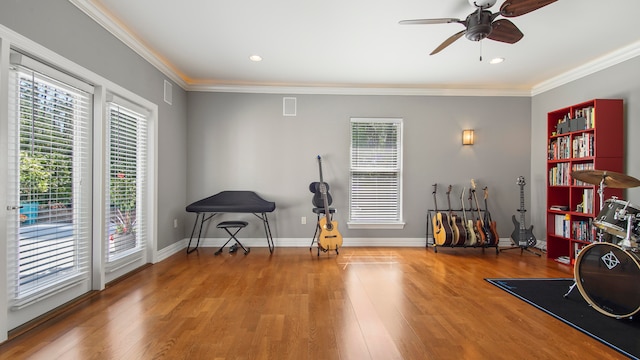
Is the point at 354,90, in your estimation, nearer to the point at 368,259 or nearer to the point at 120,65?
the point at 368,259

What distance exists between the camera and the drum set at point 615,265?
216 cm

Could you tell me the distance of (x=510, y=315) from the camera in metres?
2.37

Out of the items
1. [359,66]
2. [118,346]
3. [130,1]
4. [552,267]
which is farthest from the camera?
[359,66]

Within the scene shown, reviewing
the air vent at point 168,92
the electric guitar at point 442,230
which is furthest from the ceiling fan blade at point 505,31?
the air vent at point 168,92

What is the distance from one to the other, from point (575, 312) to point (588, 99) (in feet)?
9.80

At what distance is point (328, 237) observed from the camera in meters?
4.17

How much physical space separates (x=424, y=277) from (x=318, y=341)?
179cm

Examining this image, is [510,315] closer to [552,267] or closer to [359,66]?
[552,267]

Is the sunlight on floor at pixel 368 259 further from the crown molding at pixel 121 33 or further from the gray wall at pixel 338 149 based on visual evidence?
the crown molding at pixel 121 33

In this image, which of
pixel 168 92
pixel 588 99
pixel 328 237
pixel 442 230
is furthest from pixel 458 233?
pixel 168 92

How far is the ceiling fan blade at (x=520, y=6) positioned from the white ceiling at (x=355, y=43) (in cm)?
42

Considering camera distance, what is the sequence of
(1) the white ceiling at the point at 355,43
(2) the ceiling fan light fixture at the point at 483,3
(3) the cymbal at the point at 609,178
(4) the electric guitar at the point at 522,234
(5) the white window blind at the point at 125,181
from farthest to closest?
1. (4) the electric guitar at the point at 522,234
2. (5) the white window blind at the point at 125,181
3. (1) the white ceiling at the point at 355,43
4. (3) the cymbal at the point at 609,178
5. (2) the ceiling fan light fixture at the point at 483,3

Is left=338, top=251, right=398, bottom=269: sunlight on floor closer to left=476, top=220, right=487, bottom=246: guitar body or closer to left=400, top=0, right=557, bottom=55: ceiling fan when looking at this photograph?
left=476, top=220, right=487, bottom=246: guitar body

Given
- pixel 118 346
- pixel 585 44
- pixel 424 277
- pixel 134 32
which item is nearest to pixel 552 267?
pixel 424 277
